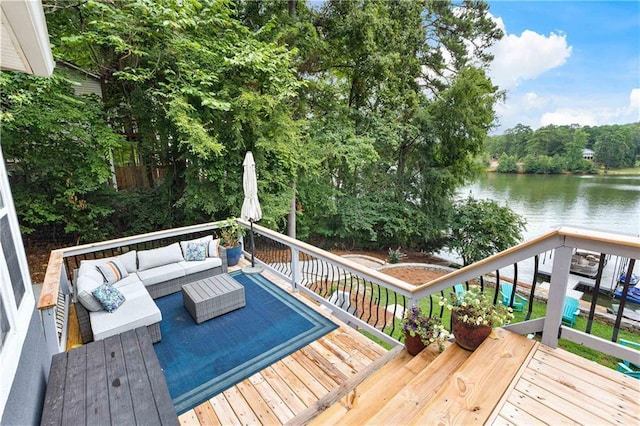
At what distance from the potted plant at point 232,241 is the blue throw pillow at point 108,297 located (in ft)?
6.51

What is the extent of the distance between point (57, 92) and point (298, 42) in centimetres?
626

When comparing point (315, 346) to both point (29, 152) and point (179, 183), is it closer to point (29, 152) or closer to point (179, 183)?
point (179, 183)

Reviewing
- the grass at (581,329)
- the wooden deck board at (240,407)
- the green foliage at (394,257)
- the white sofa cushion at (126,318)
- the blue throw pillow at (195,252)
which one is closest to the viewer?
the wooden deck board at (240,407)

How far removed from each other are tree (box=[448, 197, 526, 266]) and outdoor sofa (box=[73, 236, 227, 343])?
428 inches

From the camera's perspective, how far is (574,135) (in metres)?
26.8

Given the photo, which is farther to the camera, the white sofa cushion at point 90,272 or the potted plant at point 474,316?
the white sofa cushion at point 90,272

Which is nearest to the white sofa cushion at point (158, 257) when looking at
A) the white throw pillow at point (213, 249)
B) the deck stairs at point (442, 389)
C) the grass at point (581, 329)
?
the white throw pillow at point (213, 249)

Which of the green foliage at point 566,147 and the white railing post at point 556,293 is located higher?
the green foliage at point 566,147

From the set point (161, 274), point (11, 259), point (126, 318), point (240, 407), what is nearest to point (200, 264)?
point (161, 274)

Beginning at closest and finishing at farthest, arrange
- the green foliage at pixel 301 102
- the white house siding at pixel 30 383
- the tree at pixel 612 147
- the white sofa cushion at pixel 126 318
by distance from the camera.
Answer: the white house siding at pixel 30 383 → the white sofa cushion at pixel 126 318 → the green foliage at pixel 301 102 → the tree at pixel 612 147

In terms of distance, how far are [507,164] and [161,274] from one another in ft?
116

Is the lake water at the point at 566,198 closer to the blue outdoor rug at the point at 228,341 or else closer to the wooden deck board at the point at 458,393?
the blue outdoor rug at the point at 228,341

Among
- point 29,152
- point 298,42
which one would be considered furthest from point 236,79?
point 29,152

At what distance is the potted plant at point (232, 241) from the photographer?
5262 mm
